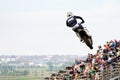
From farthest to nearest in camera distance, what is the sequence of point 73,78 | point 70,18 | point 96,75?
point 73,78 → point 96,75 → point 70,18

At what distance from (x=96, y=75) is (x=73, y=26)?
295 centimetres

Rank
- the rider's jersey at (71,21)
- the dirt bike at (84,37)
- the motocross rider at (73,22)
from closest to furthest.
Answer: the motocross rider at (73,22) < the rider's jersey at (71,21) < the dirt bike at (84,37)

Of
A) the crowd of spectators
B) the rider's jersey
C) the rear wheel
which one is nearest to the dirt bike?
the rear wheel

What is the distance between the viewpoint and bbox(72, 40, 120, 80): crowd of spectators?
25797 millimetres

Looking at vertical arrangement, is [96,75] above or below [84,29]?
below

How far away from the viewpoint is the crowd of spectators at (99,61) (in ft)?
84.6

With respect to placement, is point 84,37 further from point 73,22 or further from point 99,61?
point 99,61

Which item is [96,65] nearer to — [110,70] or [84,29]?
[110,70]

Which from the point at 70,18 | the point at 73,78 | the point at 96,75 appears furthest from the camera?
the point at 73,78

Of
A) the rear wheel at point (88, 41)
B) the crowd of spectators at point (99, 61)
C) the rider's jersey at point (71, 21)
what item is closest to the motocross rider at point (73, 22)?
the rider's jersey at point (71, 21)

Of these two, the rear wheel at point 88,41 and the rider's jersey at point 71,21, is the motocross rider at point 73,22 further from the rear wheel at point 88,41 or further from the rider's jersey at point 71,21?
the rear wheel at point 88,41

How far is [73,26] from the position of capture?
2333 centimetres

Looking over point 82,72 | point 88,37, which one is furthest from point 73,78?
point 88,37

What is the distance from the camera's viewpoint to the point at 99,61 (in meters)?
26.6
